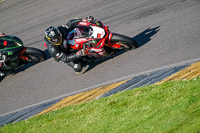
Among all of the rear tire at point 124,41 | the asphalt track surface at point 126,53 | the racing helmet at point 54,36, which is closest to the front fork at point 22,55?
the asphalt track surface at point 126,53

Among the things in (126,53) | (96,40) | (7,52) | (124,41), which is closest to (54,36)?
(96,40)

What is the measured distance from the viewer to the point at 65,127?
705 centimetres

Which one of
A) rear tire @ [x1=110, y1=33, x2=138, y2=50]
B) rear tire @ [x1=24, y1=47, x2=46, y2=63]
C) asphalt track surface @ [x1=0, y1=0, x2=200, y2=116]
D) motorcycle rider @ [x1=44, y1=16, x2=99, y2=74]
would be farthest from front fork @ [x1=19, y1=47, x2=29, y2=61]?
rear tire @ [x1=110, y1=33, x2=138, y2=50]

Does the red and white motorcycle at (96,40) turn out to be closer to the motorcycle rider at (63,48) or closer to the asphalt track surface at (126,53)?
the motorcycle rider at (63,48)

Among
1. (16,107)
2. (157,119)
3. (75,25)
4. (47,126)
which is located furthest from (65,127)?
(75,25)

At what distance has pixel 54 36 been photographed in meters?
→ 9.18

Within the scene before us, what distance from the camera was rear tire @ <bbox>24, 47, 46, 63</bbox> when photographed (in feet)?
37.0

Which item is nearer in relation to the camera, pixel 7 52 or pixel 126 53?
pixel 126 53

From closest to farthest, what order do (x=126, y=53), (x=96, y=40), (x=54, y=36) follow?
1. (x=54, y=36)
2. (x=96, y=40)
3. (x=126, y=53)

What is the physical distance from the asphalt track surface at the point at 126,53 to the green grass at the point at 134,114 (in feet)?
4.77

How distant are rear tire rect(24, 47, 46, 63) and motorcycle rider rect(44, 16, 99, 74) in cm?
175

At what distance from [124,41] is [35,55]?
3464 mm

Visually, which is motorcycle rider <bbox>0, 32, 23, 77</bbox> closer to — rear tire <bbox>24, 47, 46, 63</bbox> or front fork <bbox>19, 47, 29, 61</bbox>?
front fork <bbox>19, 47, 29, 61</bbox>

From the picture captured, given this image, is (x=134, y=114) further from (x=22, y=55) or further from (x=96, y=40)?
(x=22, y=55)
